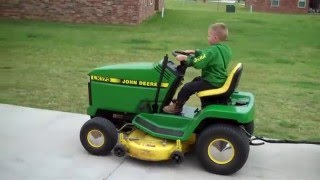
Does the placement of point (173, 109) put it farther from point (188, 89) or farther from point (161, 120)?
point (188, 89)

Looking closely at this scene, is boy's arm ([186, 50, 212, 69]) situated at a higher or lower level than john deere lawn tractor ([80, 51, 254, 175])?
higher

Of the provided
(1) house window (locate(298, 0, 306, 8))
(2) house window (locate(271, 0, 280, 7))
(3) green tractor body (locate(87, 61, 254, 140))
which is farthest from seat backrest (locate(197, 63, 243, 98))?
(1) house window (locate(298, 0, 306, 8))

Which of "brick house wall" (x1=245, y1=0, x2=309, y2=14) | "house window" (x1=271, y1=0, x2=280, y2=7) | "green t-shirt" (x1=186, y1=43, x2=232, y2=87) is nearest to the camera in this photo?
"green t-shirt" (x1=186, y1=43, x2=232, y2=87)

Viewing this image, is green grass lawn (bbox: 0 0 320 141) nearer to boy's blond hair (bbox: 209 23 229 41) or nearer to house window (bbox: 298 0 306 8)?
boy's blond hair (bbox: 209 23 229 41)

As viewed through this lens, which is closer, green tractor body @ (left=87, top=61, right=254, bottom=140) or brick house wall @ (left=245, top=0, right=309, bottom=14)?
green tractor body @ (left=87, top=61, right=254, bottom=140)

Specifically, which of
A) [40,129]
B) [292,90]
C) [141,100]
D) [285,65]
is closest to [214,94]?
[141,100]

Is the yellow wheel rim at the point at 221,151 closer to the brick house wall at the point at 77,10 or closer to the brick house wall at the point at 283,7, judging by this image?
the brick house wall at the point at 77,10

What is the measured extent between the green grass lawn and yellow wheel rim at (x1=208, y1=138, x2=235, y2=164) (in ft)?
5.95


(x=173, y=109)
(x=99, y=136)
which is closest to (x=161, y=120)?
(x=173, y=109)

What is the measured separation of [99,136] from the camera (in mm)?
5430

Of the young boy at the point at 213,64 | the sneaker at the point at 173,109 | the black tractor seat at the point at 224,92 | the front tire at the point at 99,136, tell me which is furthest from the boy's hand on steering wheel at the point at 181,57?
the front tire at the point at 99,136

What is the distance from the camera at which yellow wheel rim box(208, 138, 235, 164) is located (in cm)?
504

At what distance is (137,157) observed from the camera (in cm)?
526

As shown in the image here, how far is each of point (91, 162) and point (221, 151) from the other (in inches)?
53.4
